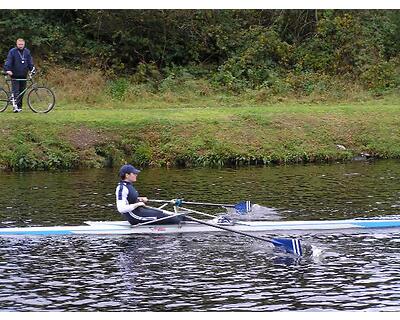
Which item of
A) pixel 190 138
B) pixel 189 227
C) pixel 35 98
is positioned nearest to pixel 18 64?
pixel 35 98

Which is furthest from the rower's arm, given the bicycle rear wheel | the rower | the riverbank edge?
the bicycle rear wheel

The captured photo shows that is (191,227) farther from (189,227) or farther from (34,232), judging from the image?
(34,232)

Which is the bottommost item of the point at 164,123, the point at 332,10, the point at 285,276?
the point at 285,276

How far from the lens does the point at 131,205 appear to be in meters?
19.2

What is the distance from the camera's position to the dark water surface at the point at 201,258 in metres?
13.7

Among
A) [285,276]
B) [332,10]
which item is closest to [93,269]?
[285,276]

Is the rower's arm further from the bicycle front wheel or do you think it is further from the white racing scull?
the bicycle front wheel

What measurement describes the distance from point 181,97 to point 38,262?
20.8 meters

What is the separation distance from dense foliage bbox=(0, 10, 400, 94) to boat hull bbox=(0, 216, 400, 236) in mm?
19137

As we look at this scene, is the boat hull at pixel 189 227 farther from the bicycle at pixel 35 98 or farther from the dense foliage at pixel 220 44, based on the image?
the dense foliage at pixel 220 44

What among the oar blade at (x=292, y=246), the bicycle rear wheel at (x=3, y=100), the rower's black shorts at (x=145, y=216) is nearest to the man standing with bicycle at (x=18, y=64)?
the bicycle rear wheel at (x=3, y=100)

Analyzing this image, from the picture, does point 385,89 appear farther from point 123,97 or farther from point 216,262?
point 216,262

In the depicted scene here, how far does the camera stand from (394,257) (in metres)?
16.3
